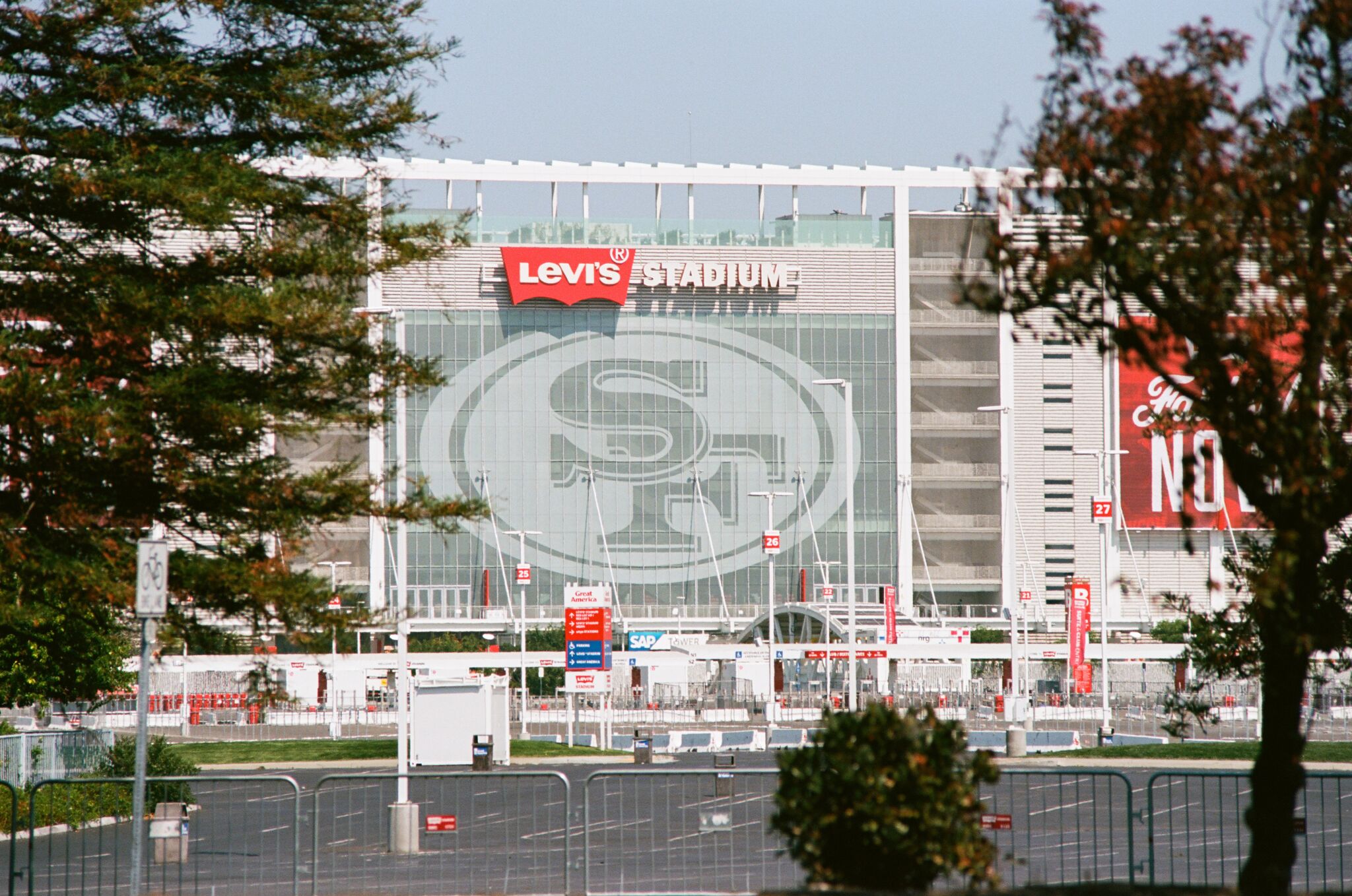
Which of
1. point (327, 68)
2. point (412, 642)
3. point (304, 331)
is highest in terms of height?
point (327, 68)

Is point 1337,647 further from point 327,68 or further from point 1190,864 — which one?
point 327,68

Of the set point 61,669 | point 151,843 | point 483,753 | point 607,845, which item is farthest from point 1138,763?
point 61,669

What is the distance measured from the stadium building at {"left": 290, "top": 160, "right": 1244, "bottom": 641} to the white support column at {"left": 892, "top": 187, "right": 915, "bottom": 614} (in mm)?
167

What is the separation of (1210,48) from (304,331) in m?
8.44

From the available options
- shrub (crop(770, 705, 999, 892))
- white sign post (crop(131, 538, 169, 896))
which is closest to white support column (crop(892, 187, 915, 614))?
white sign post (crop(131, 538, 169, 896))

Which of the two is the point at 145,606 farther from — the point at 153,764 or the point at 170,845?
the point at 153,764

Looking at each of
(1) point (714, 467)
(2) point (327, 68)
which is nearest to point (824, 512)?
(1) point (714, 467)

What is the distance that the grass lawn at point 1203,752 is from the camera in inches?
1371

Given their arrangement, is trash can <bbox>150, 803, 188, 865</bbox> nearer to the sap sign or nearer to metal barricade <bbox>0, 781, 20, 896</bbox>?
metal barricade <bbox>0, 781, 20, 896</bbox>

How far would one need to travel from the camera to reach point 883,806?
917 centimetres

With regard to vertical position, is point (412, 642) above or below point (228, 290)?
below

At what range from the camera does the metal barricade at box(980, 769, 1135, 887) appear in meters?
15.2

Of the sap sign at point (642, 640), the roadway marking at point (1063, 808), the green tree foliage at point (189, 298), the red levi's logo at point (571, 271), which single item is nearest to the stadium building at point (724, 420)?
the red levi's logo at point (571, 271)

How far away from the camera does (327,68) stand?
15305mm
